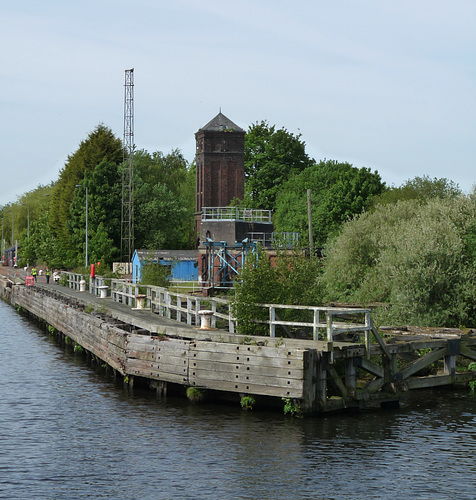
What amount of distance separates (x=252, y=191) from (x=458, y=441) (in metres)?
78.0

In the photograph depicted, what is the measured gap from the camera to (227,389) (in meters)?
20.8

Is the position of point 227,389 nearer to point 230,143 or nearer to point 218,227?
point 218,227

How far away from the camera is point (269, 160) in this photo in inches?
3782

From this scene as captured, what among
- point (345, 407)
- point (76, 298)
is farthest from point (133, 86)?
point (345, 407)

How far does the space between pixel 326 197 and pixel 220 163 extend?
17447 mm

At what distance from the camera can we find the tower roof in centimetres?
9019

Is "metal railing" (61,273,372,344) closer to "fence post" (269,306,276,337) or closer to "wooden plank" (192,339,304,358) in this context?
"fence post" (269,306,276,337)

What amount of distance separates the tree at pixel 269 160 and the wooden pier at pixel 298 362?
66036 mm

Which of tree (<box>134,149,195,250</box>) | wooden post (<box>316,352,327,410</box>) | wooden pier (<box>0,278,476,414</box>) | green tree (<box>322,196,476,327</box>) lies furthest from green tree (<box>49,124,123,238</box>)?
wooden post (<box>316,352,327,410</box>)

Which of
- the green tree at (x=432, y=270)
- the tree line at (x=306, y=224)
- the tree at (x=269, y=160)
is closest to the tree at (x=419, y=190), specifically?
the tree line at (x=306, y=224)

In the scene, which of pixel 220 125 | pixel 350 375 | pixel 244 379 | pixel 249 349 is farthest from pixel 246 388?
pixel 220 125

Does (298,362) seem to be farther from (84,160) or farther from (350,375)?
(84,160)

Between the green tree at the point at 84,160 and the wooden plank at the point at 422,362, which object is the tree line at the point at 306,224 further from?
the wooden plank at the point at 422,362

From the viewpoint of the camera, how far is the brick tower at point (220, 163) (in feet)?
295
